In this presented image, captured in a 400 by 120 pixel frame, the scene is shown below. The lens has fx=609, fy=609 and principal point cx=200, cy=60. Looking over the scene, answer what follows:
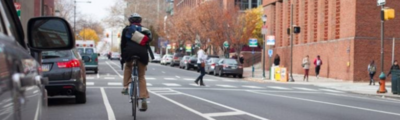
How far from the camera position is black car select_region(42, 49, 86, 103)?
1327 centimetres

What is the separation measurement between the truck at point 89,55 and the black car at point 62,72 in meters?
24.3

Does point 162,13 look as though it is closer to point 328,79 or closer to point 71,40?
point 328,79

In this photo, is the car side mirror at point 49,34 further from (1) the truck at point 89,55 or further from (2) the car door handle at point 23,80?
(1) the truck at point 89,55

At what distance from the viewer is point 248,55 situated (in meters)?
69.2

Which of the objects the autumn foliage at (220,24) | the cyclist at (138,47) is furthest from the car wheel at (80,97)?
the autumn foliage at (220,24)

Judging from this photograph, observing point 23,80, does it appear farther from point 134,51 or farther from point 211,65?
point 211,65

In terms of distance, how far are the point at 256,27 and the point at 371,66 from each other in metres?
33.8

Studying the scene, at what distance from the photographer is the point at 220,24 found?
5747 cm

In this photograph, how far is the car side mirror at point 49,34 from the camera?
4.05m

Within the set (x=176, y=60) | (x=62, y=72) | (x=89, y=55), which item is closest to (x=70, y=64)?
(x=62, y=72)

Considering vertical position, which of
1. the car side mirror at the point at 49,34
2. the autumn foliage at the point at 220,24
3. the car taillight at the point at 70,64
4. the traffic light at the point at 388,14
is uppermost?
the autumn foliage at the point at 220,24

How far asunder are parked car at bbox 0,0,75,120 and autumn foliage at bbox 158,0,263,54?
52.2 m

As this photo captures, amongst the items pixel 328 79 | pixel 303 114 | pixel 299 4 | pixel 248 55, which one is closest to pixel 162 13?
pixel 248 55

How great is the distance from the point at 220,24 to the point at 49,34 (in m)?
53.5
